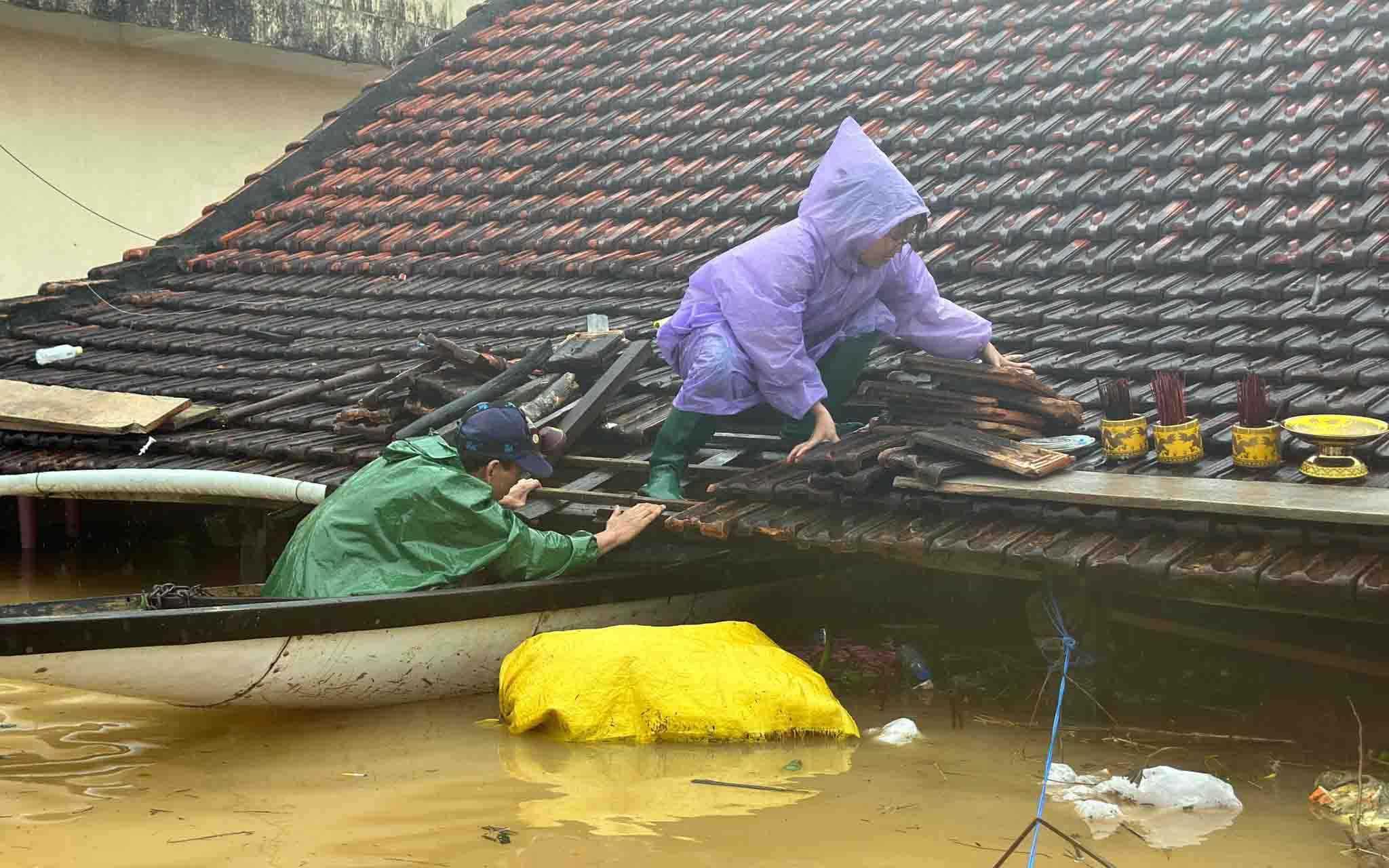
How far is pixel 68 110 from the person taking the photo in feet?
Answer: 43.7

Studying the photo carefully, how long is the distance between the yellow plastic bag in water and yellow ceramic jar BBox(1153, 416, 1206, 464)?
151 cm

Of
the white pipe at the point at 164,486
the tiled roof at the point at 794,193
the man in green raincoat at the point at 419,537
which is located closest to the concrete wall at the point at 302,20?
the tiled roof at the point at 794,193

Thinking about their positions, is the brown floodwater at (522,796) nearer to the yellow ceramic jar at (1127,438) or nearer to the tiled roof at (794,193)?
the yellow ceramic jar at (1127,438)

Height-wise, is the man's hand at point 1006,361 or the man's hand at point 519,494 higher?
the man's hand at point 1006,361

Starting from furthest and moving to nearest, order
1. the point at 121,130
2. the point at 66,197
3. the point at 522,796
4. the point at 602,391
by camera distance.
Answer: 1. the point at 121,130
2. the point at 66,197
3. the point at 602,391
4. the point at 522,796

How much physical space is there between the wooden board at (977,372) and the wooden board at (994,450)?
0.87ft

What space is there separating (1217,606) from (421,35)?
1187 centimetres

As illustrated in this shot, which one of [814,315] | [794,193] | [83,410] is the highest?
[794,193]

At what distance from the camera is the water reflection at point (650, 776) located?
4605 millimetres

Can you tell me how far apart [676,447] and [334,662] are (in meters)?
1.78

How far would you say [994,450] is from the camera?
18.0ft

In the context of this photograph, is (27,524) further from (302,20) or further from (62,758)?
(302,20)

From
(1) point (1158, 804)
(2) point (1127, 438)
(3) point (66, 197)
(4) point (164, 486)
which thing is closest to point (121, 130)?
(3) point (66, 197)

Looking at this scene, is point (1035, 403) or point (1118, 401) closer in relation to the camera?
point (1118, 401)
